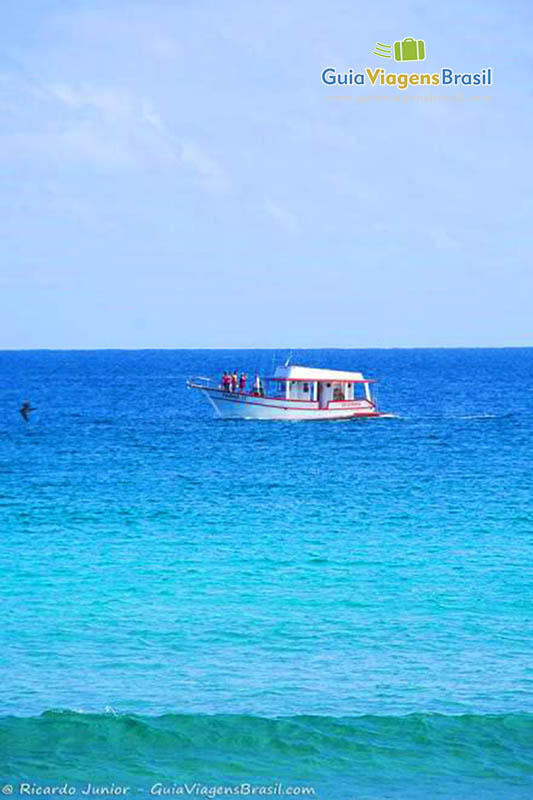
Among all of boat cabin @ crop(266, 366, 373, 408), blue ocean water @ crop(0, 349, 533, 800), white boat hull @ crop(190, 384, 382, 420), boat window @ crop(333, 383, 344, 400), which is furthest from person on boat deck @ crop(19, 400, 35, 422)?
blue ocean water @ crop(0, 349, 533, 800)

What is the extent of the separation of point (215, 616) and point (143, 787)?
804 cm

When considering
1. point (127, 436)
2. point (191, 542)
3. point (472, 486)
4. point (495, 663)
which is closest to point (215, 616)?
point (495, 663)

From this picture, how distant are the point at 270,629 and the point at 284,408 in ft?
165

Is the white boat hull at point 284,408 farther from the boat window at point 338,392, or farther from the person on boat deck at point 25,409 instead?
the person on boat deck at point 25,409

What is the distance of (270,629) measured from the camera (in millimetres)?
21453

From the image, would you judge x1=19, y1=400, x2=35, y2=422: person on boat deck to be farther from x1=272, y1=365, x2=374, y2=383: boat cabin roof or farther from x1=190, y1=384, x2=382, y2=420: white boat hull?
x1=272, y1=365, x2=374, y2=383: boat cabin roof

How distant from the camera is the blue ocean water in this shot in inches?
604

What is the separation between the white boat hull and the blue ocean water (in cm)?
2371

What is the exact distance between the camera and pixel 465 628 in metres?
21.7

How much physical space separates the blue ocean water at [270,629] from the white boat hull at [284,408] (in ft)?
77.8

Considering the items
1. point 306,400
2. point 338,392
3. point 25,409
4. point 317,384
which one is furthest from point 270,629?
point 317,384

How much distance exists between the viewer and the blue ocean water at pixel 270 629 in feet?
50.4

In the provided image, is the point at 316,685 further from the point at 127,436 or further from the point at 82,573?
the point at 127,436

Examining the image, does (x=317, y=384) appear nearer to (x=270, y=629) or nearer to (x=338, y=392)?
(x=338, y=392)
